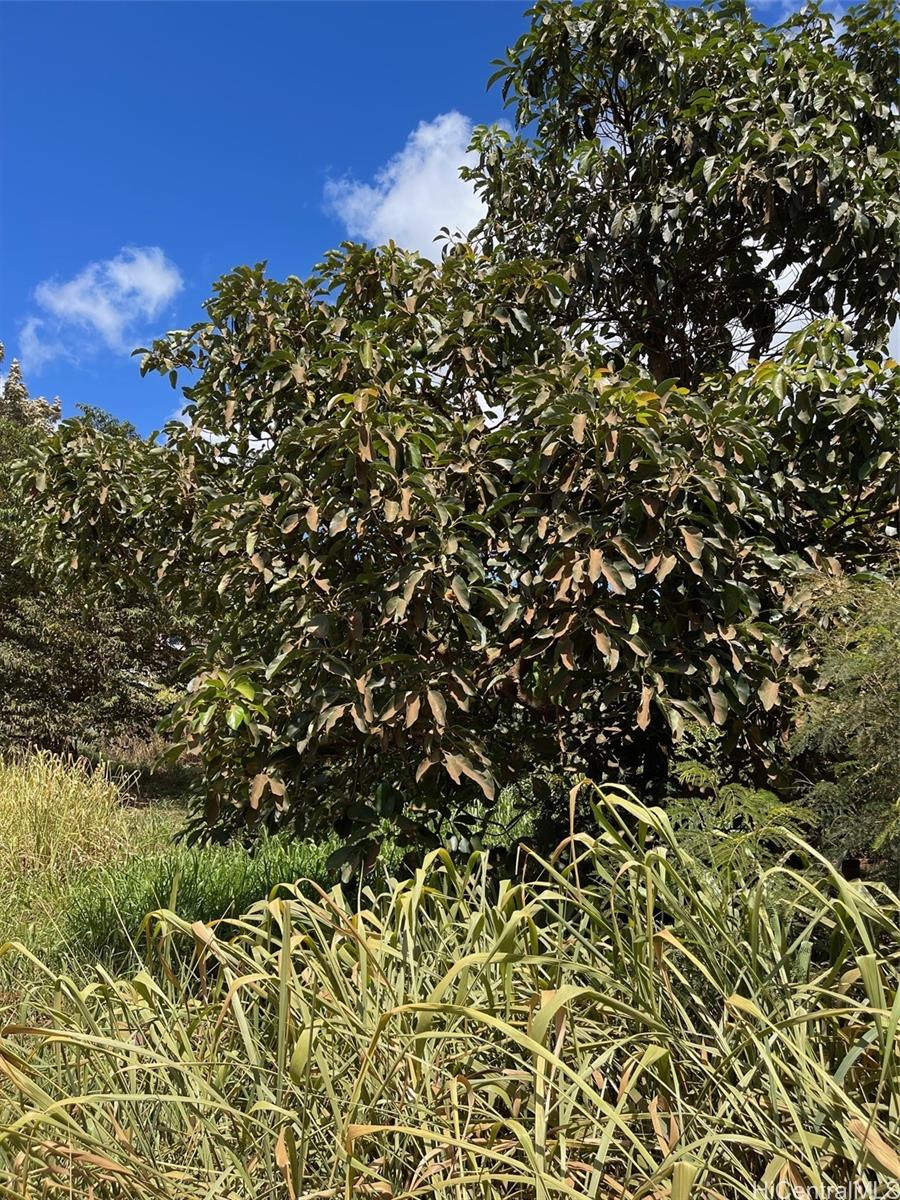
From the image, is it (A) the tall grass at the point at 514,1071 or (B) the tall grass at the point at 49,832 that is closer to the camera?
(A) the tall grass at the point at 514,1071

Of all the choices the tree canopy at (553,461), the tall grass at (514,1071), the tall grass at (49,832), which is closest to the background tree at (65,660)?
the tall grass at (49,832)

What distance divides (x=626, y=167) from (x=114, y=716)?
9228 millimetres

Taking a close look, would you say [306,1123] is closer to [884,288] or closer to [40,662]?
[884,288]

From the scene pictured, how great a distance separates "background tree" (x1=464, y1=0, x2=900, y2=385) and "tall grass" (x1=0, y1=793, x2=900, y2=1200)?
2871 millimetres

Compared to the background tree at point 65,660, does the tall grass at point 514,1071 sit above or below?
below

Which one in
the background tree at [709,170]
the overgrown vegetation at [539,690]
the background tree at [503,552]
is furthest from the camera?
the background tree at [709,170]

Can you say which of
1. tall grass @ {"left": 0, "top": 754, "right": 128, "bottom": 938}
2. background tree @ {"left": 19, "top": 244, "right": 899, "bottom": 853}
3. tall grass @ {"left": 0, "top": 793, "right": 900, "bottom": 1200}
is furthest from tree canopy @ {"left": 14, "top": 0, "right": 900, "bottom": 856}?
tall grass @ {"left": 0, "top": 754, "right": 128, "bottom": 938}

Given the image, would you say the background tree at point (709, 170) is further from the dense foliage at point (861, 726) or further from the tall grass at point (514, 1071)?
the tall grass at point (514, 1071)

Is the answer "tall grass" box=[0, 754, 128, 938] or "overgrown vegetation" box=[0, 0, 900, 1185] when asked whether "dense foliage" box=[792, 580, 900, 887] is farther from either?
"tall grass" box=[0, 754, 128, 938]

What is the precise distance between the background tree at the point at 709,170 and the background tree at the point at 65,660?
749 cm

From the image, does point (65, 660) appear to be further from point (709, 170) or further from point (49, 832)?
point (709, 170)

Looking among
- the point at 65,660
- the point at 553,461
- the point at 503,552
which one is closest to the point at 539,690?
the point at 503,552

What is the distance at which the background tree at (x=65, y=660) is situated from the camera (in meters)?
9.78

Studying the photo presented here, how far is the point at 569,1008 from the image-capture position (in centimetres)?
167
